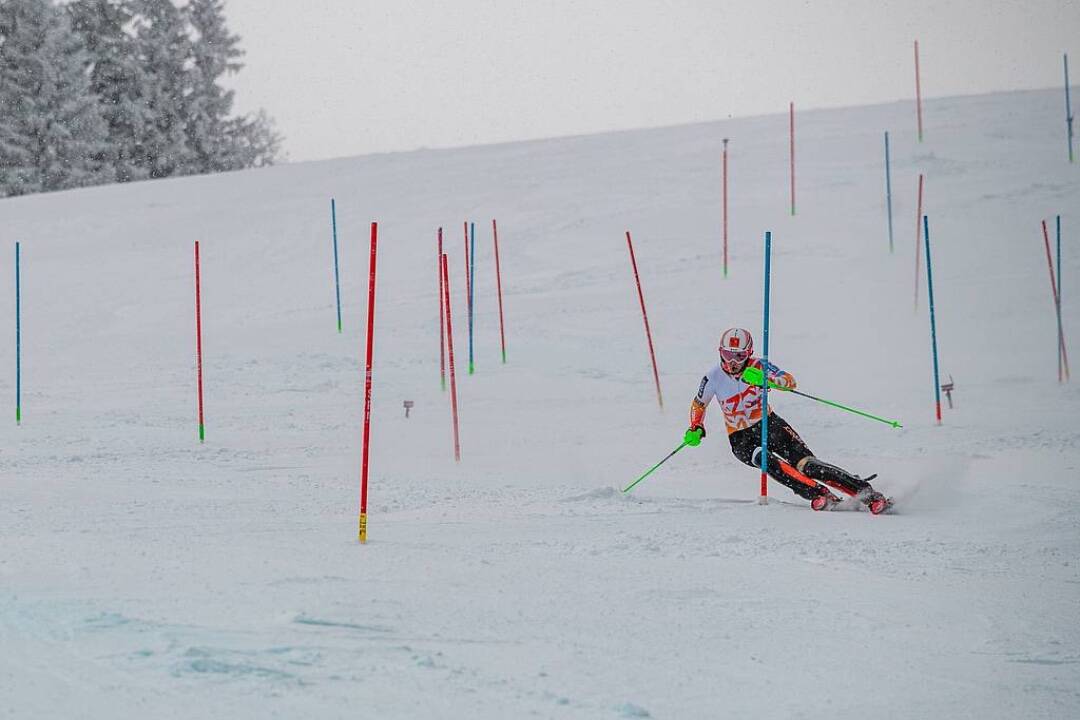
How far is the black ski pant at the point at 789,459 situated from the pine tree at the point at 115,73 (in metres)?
37.7

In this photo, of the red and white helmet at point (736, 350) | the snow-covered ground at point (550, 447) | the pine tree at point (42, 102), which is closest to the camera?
the snow-covered ground at point (550, 447)

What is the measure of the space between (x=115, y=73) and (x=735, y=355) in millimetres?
39441

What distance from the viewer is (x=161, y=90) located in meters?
43.2

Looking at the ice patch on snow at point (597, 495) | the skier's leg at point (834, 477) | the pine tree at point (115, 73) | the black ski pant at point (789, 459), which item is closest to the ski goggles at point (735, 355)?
the black ski pant at point (789, 459)

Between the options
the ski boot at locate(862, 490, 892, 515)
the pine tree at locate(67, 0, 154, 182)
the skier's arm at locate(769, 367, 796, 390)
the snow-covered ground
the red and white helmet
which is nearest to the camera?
the snow-covered ground

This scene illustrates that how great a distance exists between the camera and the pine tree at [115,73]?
4262cm

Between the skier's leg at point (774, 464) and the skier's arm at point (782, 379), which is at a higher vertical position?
the skier's arm at point (782, 379)

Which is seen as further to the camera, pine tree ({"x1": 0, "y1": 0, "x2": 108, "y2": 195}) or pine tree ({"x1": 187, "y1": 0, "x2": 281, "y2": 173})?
pine tree ({"x1": 187, "y1": 0, "x2": 281, "y2": 173})

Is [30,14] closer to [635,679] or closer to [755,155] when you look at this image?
[755,155]

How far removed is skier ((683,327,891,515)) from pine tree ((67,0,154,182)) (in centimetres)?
3754

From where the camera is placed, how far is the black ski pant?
8.06 metres

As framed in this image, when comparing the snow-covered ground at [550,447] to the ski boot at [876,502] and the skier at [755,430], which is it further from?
the skier at [755,430]

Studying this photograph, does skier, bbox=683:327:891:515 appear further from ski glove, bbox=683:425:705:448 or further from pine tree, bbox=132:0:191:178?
pine tree, bbox=132:0:191:178

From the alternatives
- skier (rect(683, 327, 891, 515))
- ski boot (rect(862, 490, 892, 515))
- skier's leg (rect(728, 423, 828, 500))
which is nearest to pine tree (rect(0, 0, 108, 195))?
skier (rect(683, 327, 891, 515))
